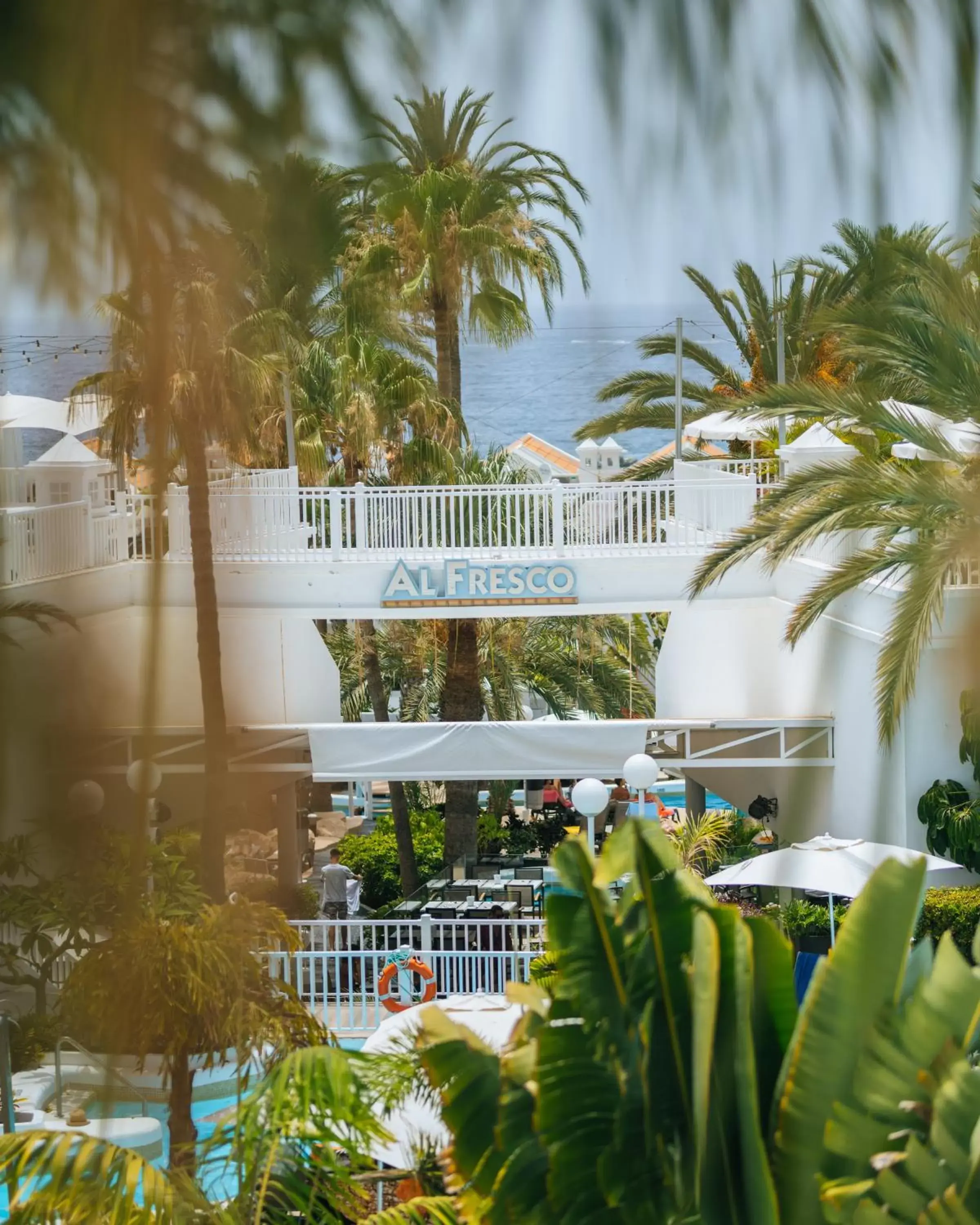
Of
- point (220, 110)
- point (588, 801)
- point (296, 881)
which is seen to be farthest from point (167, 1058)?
point (588, 801)

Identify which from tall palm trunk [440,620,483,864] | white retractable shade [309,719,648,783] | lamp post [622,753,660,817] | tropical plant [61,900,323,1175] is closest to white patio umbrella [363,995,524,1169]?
lamp post [622,753,660,817]

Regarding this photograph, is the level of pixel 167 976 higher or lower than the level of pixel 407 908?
higher

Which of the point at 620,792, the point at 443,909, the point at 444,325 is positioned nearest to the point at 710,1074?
the point at 444,325

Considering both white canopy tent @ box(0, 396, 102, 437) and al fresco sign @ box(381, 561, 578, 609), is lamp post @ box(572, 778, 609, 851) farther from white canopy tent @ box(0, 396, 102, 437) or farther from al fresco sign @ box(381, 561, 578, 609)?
white canopy tent @ box(0, 396, 102, 437)

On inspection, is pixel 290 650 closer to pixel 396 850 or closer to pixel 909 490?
pixel 909 490

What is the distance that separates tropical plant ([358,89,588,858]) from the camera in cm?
46

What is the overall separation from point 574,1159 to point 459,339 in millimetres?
1741

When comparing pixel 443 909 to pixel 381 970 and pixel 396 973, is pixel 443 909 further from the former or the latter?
pixel 396 973

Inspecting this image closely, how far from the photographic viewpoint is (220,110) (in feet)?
1.50

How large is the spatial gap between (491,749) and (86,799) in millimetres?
8521

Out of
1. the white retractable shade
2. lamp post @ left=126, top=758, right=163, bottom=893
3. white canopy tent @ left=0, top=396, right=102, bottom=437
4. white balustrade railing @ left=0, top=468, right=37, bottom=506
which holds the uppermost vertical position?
white canopy tent @ left=0, top=396, right=102, bottom=437

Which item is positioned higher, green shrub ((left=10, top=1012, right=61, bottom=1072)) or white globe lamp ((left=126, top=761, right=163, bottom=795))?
white globe lamp ((left=126, top=761, right=163, bottom=795))

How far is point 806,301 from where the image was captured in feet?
1.83

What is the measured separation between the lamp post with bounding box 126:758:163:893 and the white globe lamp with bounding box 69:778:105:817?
0.01 metres
